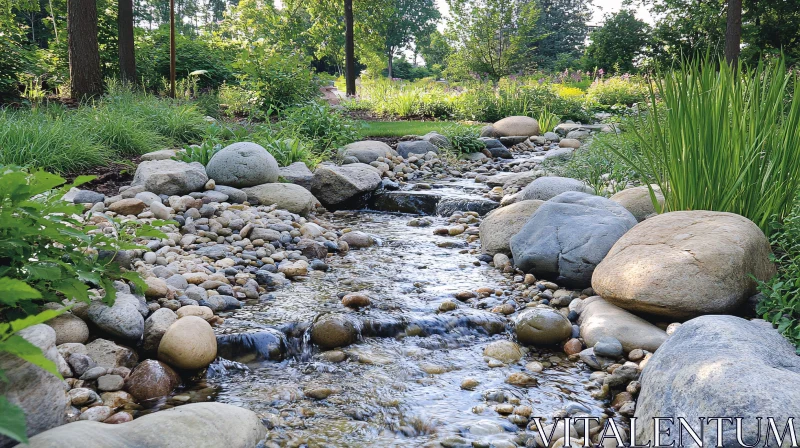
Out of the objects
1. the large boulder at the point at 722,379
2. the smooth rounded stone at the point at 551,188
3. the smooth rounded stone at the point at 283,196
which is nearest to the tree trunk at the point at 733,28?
the smooth rounded stone at the point at 551,188

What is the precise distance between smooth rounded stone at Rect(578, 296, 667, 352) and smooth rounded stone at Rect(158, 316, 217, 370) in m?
2.27

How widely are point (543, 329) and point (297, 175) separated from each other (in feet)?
15.0

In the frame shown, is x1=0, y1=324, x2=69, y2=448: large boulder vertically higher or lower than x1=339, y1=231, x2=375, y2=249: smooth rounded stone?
higher

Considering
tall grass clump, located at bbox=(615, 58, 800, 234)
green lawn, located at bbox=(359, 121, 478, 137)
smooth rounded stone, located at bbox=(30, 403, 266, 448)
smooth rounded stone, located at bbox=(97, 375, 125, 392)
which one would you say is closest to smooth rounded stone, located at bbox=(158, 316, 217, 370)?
smooth rounded stone, located at bbox=(97, 375, 125, 392)

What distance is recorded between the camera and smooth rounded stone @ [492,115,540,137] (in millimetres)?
12789

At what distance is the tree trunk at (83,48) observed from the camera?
10.1 m

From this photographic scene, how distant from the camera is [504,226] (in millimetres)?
5582

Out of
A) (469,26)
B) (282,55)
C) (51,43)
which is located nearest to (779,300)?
(282,55)

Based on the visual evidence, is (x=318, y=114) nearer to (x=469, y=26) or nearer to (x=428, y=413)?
(x=428, y=413)

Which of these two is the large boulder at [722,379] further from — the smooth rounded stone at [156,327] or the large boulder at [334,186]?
the large boulder at [334,186]

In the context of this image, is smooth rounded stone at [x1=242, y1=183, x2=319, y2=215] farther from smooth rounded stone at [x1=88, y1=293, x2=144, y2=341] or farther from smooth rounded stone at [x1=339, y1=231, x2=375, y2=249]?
smooth rounded stone at [x1=88, y1=293, x2=144, y2=341]

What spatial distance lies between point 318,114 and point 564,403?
26.0ft

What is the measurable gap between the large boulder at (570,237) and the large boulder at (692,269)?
0.61m

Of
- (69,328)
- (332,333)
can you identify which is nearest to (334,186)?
(332,333)
